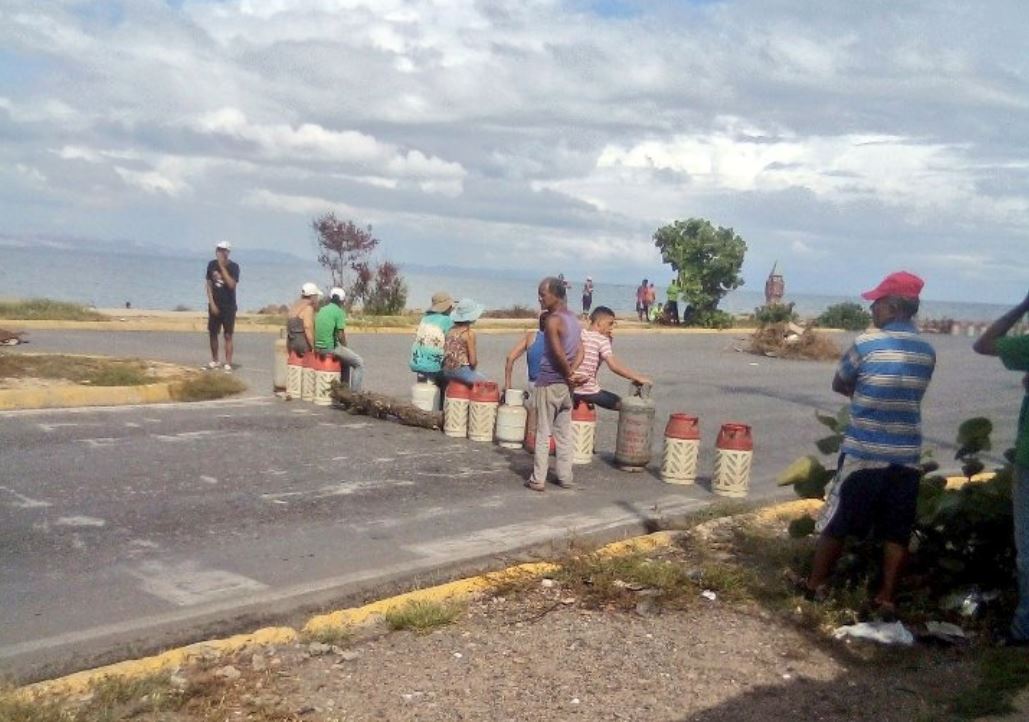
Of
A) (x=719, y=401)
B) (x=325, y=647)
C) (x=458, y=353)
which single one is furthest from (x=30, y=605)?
(x=719, y=401)

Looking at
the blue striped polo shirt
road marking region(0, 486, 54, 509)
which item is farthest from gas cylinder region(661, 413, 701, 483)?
road marking region(0, 486, 54, 509)

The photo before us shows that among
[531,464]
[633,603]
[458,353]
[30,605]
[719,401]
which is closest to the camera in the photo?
[30,605]

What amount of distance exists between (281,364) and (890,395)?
369 inches

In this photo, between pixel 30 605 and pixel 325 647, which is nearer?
pixel 325 647

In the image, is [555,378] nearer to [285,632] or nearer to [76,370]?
[285,632]

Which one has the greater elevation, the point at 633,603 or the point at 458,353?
the point at 458,353

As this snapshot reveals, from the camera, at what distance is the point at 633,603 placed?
6.64m

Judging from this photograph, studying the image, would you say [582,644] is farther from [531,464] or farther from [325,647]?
[531,464]

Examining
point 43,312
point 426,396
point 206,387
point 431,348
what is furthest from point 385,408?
point 43,312

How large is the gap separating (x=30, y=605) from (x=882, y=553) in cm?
477

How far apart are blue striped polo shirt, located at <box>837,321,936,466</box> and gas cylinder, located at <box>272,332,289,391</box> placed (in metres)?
9.07

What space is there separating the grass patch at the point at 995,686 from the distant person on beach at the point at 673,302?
32896 mm

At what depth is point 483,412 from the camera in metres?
12.1

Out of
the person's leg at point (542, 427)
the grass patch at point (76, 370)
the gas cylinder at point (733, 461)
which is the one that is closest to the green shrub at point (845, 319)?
the grass patch at point (76, 370)
